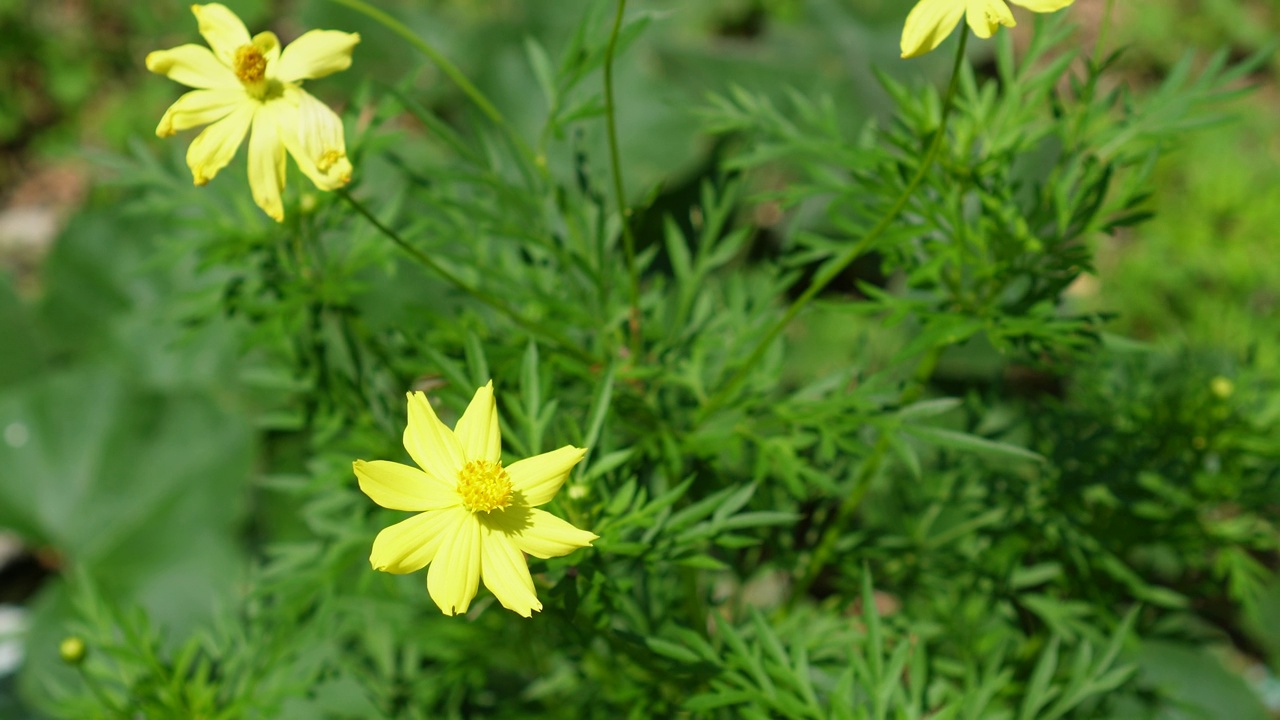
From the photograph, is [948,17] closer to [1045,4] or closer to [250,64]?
[1045,4]

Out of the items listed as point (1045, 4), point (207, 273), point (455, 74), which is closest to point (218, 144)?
point (455, 74)

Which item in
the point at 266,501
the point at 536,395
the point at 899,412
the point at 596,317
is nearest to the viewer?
the point at 536,395

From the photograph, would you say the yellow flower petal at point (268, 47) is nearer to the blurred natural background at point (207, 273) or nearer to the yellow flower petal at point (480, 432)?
the yellow flower petal at point (480, 432)

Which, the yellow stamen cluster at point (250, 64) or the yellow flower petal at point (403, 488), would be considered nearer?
the yellow flower petal at point (403, 488)

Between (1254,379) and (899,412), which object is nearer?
(899,412)

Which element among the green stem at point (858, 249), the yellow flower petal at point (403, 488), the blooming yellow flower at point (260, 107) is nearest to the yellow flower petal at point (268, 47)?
the blooming yellow flower at point (260, 107)

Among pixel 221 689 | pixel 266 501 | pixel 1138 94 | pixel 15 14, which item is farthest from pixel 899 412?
pixel 15 14

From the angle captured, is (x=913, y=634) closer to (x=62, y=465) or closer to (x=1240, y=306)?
(x=1240, y=306)

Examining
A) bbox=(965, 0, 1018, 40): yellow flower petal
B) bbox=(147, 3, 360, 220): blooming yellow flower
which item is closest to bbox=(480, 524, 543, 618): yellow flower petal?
bbox=(147, 3, 360, 220): blooming yellow flower
